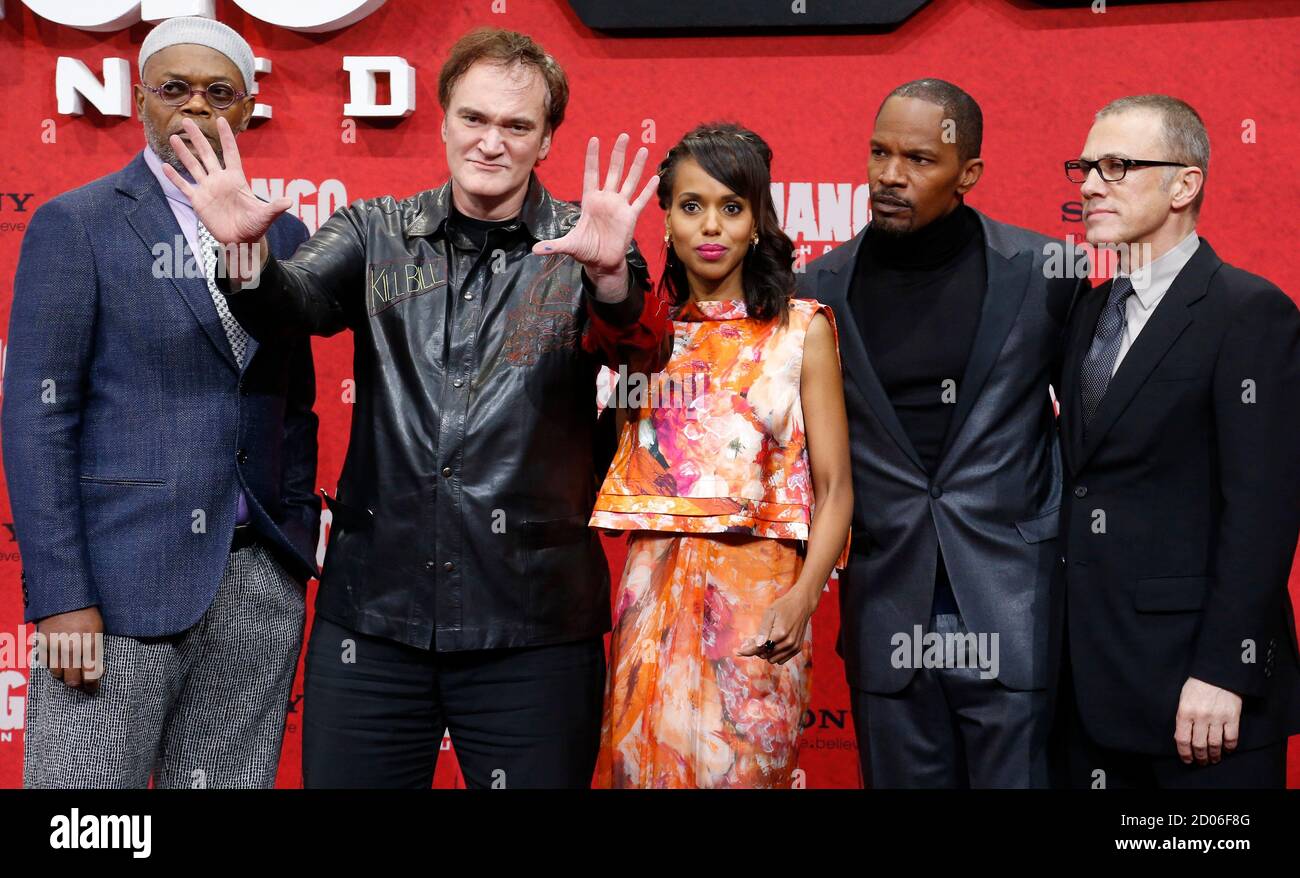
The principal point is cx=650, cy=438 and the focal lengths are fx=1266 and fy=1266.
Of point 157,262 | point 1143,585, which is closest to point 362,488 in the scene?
point 157,262

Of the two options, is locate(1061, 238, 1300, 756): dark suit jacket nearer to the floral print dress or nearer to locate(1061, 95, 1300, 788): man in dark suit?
locate(1061, 95, 1300, 788): man in dark suit

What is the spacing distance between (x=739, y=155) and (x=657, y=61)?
154 centimetres

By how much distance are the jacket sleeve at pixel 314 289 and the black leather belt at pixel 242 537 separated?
446 mm

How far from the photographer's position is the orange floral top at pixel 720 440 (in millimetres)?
2396

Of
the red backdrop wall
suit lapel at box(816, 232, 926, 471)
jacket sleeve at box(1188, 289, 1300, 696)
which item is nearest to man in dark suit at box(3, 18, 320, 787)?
suit lapel at box(816, 232, 926, 471)

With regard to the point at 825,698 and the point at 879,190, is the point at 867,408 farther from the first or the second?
the point at 825,698

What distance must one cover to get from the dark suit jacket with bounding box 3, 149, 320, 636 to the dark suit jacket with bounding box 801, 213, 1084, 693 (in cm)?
126

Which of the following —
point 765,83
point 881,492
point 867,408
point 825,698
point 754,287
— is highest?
point 765,83

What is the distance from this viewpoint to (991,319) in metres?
2.68

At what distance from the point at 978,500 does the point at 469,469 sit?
3.52 feet

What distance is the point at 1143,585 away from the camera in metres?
2.46

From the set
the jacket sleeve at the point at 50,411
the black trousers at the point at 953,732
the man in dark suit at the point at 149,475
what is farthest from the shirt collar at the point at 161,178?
the black trousers at the point at 953,732

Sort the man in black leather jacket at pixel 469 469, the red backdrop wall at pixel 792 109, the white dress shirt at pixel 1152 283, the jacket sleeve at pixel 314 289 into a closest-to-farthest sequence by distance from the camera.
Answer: the jacket sleeve at pixel 314 289, the man in black leather jacket at pixel 469 469, the white dress shirt at pixel 1152 283, the red backdrop wall at pixel 792 109

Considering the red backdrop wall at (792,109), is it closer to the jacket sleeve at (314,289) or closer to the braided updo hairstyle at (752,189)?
→ the braided updo hairstyle at (752,189)
